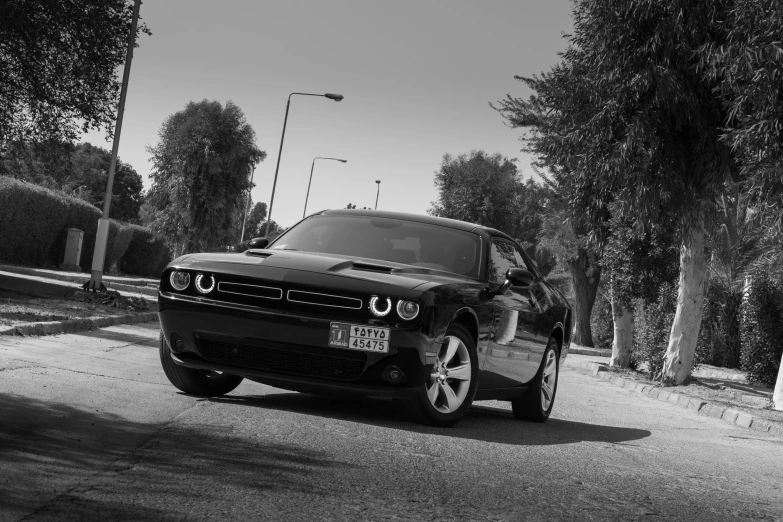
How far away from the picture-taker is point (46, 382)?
806 cm

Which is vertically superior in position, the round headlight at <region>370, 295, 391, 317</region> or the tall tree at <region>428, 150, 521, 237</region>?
the tall tree at <region>428, 150, 521, 237</region>

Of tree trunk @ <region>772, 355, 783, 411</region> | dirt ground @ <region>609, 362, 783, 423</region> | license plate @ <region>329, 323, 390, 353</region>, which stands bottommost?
dirt ground @ <region>609, 362, 783, 423</region>

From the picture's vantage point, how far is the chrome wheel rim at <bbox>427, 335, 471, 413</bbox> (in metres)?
7.20

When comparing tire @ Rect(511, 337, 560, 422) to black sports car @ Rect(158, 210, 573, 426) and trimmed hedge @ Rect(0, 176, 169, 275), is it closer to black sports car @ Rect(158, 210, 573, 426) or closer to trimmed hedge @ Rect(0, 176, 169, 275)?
black sports car @ Rect(158, 210, 573, 426)

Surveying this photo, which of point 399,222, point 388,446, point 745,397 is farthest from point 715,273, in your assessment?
point 388,446

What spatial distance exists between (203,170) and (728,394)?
118 feet

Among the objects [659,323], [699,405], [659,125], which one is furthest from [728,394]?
[659,323]

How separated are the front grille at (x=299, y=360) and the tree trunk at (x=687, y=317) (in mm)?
11953

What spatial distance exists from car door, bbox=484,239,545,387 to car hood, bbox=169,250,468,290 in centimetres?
60

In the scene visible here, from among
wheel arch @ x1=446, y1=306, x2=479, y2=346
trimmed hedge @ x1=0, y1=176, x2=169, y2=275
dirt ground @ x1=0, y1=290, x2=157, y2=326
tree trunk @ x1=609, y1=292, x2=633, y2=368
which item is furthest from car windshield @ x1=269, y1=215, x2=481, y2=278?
trimmed hedge @ x1=0, y1=176, x2=169, y2=275

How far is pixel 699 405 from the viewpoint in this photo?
14680mm

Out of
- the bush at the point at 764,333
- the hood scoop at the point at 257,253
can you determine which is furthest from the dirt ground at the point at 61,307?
the bush at the point at 764,333

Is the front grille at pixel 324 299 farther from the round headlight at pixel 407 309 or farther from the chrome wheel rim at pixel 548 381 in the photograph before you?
the chrome wheel rim at pixel 548 381

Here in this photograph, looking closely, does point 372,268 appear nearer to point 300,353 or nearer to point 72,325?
point 300,353
